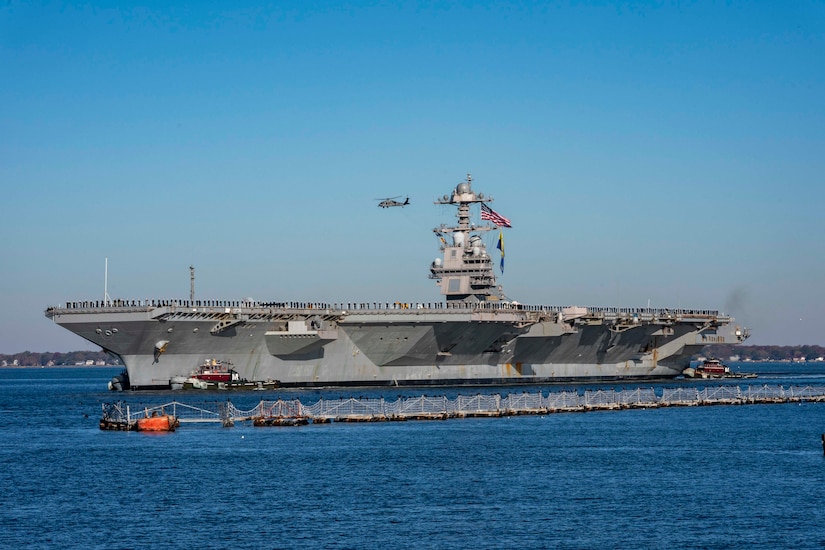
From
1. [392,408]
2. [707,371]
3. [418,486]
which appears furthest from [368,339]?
[707,371]

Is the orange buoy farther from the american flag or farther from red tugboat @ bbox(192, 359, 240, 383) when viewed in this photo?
the american flag

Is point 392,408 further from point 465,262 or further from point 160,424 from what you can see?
point 465,262

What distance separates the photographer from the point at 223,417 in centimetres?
3797

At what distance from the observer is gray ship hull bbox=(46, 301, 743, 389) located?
47.4 m

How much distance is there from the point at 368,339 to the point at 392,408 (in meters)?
9.32

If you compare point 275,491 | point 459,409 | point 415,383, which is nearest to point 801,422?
point 459,409

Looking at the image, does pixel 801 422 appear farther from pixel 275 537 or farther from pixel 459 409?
pixel 275 537

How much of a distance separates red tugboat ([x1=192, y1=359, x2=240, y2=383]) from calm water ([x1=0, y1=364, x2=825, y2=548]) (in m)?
10.2

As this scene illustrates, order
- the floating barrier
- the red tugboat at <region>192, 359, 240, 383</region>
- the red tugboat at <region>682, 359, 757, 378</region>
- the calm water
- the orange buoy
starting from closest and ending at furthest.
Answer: the calm water
the orange buoy
the floating barrier
the red tugboat at <region>192, 359, 240, 383</region>
the red tugboat at <region>682, 359, 757, 378</region>

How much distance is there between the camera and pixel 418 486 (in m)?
24.8

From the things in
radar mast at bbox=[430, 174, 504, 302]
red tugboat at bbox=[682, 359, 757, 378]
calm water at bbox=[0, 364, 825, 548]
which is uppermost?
radar mast at bbox=[430, 174, 504, 302]

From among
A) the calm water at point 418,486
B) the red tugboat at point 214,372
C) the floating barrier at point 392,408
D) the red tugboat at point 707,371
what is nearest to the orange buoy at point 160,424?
the floating barrier at point 392,408

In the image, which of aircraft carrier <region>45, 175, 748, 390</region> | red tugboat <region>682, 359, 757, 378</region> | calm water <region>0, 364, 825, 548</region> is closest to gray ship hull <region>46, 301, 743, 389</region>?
aircraft carrier <region>45, 175, 748, 390</region>

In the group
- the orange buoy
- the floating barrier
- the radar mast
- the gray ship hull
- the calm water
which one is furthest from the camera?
Result: the radar mast
